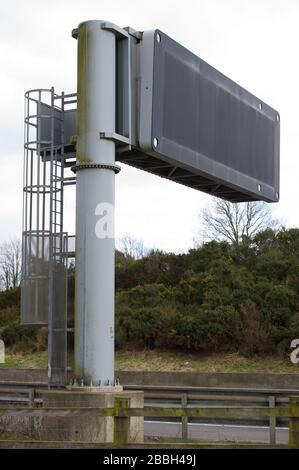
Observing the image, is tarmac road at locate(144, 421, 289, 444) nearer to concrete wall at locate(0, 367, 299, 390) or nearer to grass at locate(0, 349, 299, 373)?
concrete wall at locate(0, 367, 299, 390)

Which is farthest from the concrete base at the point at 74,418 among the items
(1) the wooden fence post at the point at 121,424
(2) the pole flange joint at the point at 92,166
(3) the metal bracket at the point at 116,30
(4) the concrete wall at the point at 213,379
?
(4) the concrete wall at the point at 213,379

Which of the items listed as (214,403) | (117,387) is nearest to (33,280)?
(117,387)

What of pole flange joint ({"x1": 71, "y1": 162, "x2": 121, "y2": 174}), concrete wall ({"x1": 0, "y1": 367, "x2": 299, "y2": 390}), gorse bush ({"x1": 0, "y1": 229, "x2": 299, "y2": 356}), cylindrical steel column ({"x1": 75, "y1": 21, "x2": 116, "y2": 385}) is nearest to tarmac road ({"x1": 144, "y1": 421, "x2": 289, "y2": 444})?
cylindrical steel column ({"x1": 75, "y1": 21, "x2": 116, "y2": 385})

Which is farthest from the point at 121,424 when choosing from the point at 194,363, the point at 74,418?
the point at 194,363

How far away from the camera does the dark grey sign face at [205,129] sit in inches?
506

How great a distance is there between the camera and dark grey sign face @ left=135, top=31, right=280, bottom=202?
42.1 feet

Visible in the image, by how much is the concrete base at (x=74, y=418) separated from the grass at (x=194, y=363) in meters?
14.0

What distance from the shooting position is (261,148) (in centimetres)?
1655

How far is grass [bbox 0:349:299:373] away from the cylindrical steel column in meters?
14.0

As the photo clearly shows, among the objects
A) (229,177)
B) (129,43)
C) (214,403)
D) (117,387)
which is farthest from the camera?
(214,403)

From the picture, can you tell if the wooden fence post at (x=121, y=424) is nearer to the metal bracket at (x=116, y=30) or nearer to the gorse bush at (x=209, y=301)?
the metal bracket at (x=116, y=30)

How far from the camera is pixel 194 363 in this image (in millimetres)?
26828
